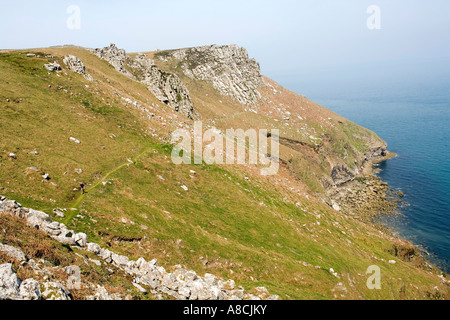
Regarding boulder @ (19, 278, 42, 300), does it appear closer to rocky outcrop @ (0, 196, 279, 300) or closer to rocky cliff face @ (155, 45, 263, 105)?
rocky outcrop @ (0, 196, 279, 300)

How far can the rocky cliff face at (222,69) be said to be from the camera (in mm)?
112688

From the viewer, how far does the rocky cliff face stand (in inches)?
4437

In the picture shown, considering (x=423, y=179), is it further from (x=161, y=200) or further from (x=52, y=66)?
(x=52, y=66)

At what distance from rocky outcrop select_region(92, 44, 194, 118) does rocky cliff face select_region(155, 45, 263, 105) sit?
3017 centimetres

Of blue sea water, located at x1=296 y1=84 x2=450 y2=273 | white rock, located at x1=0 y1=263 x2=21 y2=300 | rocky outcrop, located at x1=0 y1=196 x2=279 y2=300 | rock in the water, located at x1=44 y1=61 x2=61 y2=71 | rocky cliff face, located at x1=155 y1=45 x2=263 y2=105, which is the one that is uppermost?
rocky cliff face, located at x1=155 y1=45 x2=263 y2=105

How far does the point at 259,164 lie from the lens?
6319cm

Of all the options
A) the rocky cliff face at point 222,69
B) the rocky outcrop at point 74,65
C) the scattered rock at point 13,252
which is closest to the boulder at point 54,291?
the scattered rock at point 13,252

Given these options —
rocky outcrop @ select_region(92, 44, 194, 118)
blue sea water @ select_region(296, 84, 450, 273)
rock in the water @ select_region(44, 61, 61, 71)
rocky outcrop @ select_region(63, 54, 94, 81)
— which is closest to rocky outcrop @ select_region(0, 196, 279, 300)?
rock in the water @ select_region(44, 61, 61, 71)

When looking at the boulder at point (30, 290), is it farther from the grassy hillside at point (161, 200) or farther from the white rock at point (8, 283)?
the grassy hillside at point (161, 200)

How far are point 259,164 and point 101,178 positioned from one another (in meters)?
38.9

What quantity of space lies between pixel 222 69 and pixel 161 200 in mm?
95700
